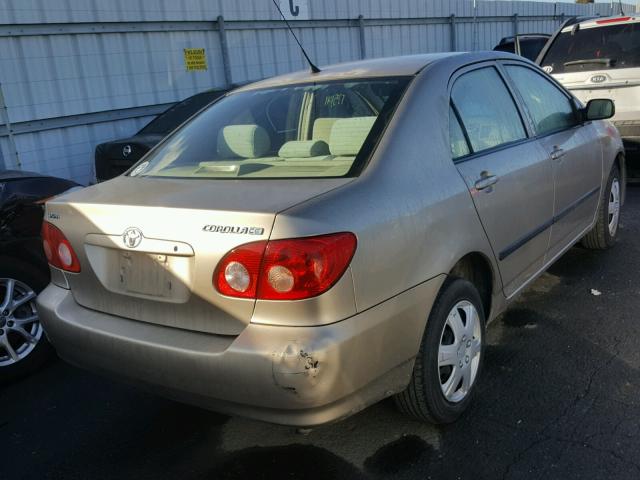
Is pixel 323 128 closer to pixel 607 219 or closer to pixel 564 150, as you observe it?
pixel 564 150

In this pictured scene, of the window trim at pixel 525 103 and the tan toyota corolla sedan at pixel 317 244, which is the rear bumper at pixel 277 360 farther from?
the window trim at pixel 525 103

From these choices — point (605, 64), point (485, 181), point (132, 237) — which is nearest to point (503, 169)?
point (485, 181)

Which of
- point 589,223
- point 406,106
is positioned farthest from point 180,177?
point 589,223

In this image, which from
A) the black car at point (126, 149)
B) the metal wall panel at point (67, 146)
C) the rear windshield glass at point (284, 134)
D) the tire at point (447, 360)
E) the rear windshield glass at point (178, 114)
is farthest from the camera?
the metal wall panel at point (67, 146)

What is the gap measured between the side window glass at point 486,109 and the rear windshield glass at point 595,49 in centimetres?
400

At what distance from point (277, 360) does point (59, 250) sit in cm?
122

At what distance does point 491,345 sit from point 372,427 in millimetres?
1057

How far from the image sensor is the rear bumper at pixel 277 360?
1.98 meters

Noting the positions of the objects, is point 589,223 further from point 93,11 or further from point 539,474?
point 93,11

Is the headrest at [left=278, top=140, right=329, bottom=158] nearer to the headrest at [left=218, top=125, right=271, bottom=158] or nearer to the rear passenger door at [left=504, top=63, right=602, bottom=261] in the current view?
the headrest at [left=218, top=125, right=271, bottom=158]

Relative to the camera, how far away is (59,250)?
2592mm

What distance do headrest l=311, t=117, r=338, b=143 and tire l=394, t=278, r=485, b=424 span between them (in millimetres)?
880

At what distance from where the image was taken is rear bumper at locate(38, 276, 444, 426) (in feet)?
6.50

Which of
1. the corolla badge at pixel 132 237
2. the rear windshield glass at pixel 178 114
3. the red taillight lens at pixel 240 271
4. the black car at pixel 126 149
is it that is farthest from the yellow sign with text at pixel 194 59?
the red taillight lens at pixel 240 271
